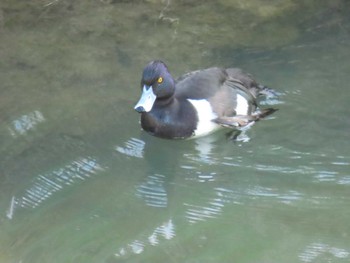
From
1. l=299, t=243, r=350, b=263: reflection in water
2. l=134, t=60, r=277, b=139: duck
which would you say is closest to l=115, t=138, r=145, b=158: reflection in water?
l=134, t=60, r=277, b=139: duck

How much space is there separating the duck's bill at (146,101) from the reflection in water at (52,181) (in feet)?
1.75

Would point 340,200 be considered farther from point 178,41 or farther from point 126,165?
point 178,41

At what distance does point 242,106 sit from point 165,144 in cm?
73

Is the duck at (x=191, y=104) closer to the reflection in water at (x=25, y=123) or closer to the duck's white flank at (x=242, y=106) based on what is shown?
the duck's white flank at (x=242, y=106)

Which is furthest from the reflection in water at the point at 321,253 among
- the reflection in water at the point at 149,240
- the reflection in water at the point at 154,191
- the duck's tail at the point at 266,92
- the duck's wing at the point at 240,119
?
the duck's tail at the point at 266,92

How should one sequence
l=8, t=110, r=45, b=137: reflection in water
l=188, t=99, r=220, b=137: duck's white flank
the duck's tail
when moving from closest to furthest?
l=188, t=99, r=220, b=137: duck's white flank → l=8, t=110, r=45, b=137: reflection in water → the duck's tail

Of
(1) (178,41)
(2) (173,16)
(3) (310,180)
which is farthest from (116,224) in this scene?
(2) (173,16)

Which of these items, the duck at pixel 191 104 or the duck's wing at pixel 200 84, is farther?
the duck's wing at pixel 200 84

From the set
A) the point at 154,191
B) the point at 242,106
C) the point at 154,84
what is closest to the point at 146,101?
the point at 154,84

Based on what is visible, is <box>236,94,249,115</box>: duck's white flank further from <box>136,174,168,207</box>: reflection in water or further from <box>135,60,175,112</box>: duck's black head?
<box>136,174,168,207</box>: reflection in water

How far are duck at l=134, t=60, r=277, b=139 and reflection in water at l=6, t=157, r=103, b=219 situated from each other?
571 mm

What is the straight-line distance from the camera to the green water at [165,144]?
441 centimetres

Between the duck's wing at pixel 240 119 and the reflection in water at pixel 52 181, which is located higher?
the duck's wing at pixel 240 119

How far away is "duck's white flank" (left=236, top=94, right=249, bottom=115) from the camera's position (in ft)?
18.8
